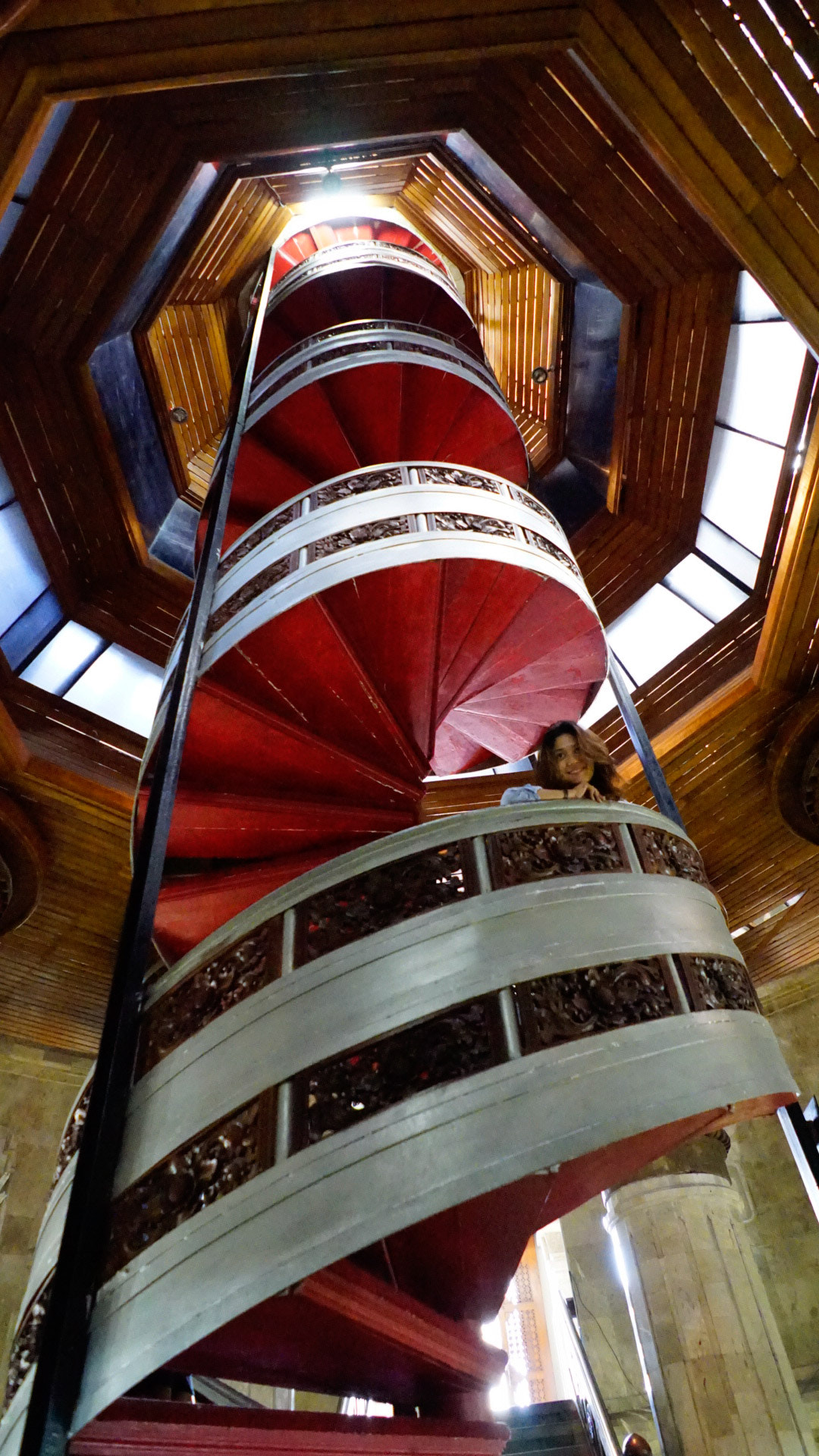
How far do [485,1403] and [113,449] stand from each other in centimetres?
619

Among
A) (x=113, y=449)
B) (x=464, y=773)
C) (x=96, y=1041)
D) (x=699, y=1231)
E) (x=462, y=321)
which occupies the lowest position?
(x=699, y=1231)

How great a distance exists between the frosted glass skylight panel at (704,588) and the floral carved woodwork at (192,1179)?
524 cm

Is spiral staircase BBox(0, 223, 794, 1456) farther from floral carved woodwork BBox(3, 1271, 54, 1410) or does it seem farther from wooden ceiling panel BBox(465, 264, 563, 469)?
→ wooden ceiling panel BBox(465, 264, 563, 469)

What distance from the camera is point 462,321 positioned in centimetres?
741

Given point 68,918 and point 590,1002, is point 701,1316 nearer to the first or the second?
point 590,1002

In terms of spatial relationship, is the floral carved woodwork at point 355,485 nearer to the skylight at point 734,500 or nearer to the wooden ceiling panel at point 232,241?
the skylight at point 734,500

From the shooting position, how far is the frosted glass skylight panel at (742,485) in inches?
227

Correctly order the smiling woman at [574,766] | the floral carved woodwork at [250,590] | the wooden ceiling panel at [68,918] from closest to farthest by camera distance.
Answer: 1. the smiling woman at [574,766]
2. the floral carved woodwork at [250,590]
3. the wooden ceiling panel at [68,918]

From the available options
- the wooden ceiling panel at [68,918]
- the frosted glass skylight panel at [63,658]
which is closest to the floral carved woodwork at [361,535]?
the wooden ceiling panel at [68,918]

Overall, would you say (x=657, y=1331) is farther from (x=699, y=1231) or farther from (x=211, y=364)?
(x=211, y=364)

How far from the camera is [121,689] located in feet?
21.7

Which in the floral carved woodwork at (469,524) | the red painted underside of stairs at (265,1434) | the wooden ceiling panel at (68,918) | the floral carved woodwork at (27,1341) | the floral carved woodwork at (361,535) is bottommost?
the red painted underside of stairs at (265,1434)

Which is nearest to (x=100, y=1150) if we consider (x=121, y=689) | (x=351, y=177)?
(x=121, y=689)

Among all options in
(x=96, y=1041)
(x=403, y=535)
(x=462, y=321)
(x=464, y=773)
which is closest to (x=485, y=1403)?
(x=403, y=535)
